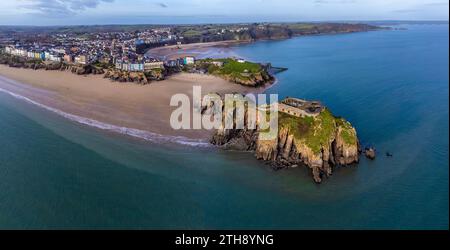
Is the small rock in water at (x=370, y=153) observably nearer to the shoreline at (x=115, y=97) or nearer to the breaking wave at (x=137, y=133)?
the breaking wave at (x=137, y=133)

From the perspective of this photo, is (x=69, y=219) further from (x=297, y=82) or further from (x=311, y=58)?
(x=311, y=58)

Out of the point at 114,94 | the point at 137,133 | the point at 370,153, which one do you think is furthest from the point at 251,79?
the point at 370,153

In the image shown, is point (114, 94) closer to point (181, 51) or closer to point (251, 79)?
point (251, 79)

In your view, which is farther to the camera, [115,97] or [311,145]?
[115,97]

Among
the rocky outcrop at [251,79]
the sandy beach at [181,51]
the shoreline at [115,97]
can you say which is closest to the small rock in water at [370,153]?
the shoreline at [115,97]

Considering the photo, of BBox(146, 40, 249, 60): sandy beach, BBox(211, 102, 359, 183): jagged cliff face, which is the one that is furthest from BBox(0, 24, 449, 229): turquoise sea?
BBox(146, 40, 249, 60): sandy beach

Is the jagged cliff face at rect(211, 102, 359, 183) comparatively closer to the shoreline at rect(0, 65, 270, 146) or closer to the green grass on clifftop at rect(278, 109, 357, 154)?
the green grass on clifftop at rect(278, 109, 357, 154)
